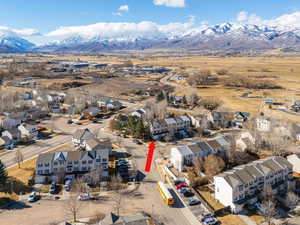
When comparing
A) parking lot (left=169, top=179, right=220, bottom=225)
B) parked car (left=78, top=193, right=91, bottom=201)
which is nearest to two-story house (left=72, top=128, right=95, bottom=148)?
parked car (left=78, top=193, right=91, bottom=201)

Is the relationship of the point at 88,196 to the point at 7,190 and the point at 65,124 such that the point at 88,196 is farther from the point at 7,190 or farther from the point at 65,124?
the point at 65,124

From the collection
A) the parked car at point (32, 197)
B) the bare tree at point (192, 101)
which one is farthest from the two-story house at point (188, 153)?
the bare tree at point (192, 101)

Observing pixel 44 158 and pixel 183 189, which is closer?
pixel 183 189

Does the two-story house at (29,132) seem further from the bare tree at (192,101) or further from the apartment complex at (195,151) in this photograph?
the bare tree at (192,101)

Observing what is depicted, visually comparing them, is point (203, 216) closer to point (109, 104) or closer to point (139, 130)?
point (139, 130)

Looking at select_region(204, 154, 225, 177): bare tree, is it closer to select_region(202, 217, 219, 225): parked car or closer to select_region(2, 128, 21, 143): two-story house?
select_region(202, 217, 219, 225): parked car

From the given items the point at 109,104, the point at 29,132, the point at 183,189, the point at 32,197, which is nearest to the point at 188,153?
the point at 183,189

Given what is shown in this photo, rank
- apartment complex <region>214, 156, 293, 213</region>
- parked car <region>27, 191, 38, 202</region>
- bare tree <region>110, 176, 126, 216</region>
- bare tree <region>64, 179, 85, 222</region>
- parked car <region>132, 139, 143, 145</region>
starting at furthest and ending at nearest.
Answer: parked car <region>132, 139, 143, 145</region>, parked car <region>27, 191, 38, 202</region>, apartment complex <region>214, 156, 293, 213</region>, bare tree <region>110, 176, 126, 216</region>, bare tree <region>64, 179, 85, 222</region>
